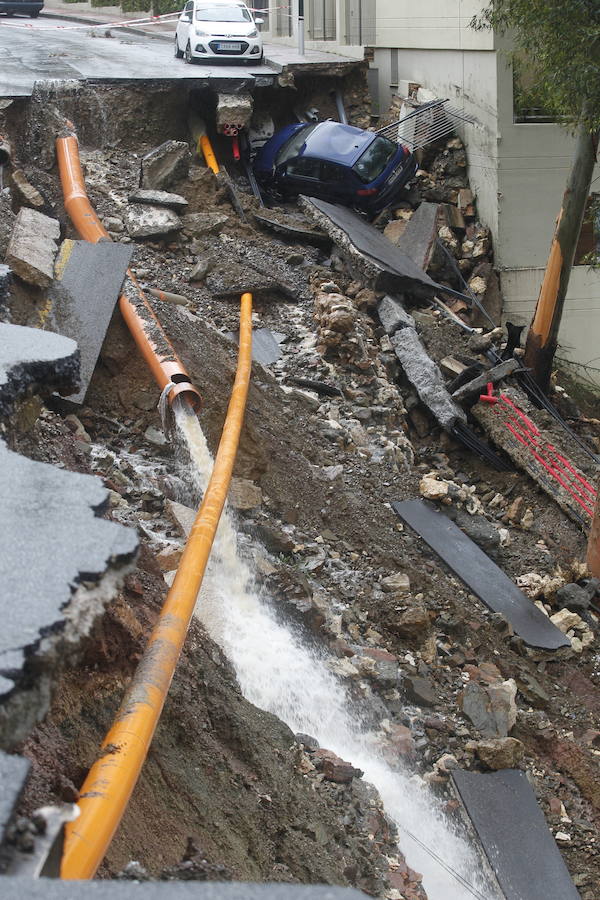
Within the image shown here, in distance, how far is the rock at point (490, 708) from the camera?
6.84 metres

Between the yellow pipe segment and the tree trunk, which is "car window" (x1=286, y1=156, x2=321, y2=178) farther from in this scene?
the yellow pipe segment

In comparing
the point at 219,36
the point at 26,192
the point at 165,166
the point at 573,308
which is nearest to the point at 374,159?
the point at 165,166

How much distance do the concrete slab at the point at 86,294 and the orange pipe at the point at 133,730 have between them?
3519 millimetres

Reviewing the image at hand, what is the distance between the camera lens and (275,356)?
36.5ft

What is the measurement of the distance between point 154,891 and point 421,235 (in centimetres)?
1428

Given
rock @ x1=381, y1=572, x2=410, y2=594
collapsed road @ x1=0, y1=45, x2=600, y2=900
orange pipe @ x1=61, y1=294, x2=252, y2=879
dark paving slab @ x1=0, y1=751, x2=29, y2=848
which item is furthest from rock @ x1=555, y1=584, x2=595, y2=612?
dark paving slab @ x1=0, y1=751, x2=29, y2=848

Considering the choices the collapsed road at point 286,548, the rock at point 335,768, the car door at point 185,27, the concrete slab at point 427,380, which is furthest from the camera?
the car door at point 185,27

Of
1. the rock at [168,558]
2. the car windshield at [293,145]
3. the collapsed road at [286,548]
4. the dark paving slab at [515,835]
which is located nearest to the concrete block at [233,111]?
the collapsed road at [286,548]

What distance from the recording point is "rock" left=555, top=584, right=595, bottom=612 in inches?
360

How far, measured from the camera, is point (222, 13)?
17.7 meters

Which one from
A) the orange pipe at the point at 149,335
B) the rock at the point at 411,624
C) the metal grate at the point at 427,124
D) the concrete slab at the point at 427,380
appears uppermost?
the metal grate at the point at 427,124

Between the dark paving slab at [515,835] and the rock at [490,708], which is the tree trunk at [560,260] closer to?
the rock at [490,708]

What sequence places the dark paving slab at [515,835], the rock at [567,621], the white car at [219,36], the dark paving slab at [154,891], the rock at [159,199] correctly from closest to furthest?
1. the dark paving slab at [154,891]
2. the dark paving slab at [515,835]
3. the rock at [567,621]
4. the rock at [159,199]
5. the white car at [219,36]

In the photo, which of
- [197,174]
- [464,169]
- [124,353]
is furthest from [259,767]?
[464,169]
